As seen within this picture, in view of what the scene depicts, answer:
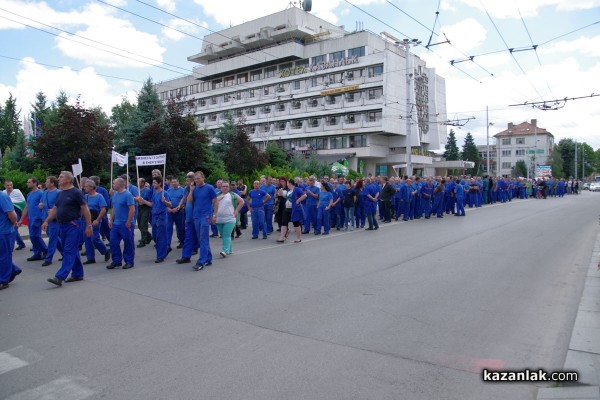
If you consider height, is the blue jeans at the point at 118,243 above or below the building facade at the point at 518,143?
below

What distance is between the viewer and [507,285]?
7469 millimetres

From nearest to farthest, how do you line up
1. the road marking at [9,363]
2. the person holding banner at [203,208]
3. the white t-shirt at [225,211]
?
1. the road marking at [9,363]
2. the person holding banner at [203,208]
3. the white t-shirt at [225,211]

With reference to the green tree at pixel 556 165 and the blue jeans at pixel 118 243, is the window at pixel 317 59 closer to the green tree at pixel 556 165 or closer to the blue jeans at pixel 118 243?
the green tree at pixel 556 165

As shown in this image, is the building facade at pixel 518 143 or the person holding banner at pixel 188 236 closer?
the person holding banner at pixel 188 236

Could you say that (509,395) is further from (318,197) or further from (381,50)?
(381,50)

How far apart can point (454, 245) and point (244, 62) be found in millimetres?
65201

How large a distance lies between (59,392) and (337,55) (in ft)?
205

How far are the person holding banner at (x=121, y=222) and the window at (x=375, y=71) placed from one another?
51.9 metres

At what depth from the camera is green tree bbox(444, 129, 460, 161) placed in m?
89.1

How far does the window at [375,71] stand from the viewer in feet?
A: 186

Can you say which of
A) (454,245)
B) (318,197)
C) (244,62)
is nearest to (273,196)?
(318,197)

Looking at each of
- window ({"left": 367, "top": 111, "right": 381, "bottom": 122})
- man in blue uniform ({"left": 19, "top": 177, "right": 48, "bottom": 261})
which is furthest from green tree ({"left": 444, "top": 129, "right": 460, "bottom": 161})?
man in blue uniform ({"left": 19, "top": 177, "right": 48, "bottom": 261})

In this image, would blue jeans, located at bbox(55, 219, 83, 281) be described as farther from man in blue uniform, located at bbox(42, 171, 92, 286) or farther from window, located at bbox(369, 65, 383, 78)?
window, located at bbox(369, 65, 383, 78)

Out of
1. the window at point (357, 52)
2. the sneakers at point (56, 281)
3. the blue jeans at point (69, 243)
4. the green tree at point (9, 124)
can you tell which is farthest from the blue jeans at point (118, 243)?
the window at point (357, 52)
